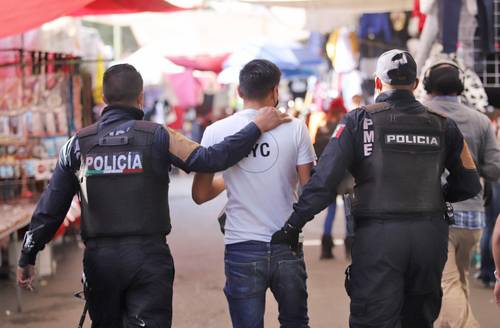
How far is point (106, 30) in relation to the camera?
3441 centimetres

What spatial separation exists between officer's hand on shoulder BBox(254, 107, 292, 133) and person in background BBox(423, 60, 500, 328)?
1.83m

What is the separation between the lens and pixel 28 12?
693 centimetres

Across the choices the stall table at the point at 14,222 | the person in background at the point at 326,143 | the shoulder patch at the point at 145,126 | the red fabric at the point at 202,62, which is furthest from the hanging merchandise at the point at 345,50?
the shoulder patch at the point at 145,126

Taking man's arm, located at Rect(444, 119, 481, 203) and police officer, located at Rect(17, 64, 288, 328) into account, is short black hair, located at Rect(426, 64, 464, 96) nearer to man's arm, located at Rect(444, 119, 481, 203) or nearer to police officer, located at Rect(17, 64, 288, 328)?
man's arm, located at Rect(444, 119, 481, 203)

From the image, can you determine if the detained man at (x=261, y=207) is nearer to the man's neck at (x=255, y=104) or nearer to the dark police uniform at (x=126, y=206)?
the man's neck at (x=255, y=104)

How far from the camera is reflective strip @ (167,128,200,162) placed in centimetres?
484

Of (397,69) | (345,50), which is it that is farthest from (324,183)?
(345,50)

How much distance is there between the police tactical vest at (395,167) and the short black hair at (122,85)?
128 cm

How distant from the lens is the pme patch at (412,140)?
4922mm

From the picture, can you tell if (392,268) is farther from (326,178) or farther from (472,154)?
(472,154)

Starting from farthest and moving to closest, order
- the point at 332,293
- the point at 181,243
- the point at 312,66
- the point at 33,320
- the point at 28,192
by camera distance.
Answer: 1. the point at 312,66
2. the point at 181,243
3. the point at 28,192
4. the point at 332,293
5. the point at 33,320

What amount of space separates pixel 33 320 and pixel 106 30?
89.3ft

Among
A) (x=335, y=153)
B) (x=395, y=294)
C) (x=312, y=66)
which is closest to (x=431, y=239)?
(x=395, y=294)

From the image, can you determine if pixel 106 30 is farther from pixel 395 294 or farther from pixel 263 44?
pixel 395 294
